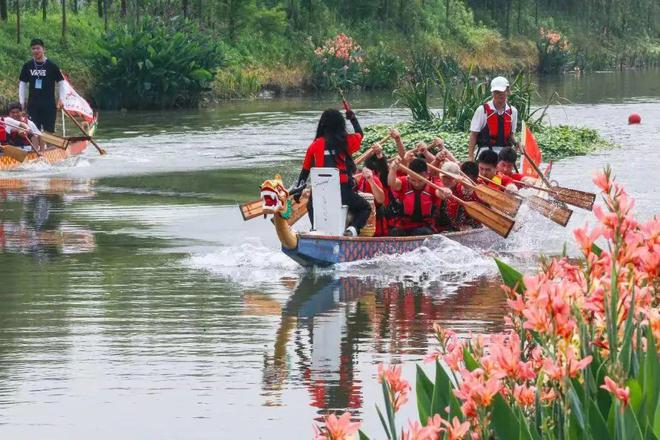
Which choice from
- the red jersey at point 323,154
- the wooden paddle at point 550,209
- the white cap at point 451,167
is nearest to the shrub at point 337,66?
the wooden paddle at point 550,209

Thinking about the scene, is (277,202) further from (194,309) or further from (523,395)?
(523,395)

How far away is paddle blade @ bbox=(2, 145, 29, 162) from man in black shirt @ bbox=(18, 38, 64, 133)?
830 mm

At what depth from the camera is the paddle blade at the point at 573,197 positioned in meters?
14.0

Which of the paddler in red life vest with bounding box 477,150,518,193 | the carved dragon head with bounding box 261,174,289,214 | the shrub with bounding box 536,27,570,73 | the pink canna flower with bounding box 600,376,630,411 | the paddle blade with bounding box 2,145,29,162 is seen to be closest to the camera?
the pink canna flower with bounding box 600,376,630,411

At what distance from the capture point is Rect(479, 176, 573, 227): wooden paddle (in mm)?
13594

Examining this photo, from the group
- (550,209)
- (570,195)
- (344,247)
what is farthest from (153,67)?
(344,247)

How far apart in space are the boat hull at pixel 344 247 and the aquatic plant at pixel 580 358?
24.6 feet

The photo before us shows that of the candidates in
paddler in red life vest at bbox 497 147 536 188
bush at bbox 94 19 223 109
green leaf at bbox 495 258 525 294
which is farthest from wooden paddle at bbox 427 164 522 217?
bush at bbox 94 19 223 109

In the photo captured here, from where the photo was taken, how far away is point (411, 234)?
42.8 ft

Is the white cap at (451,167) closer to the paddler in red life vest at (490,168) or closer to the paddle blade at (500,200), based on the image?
the paddle blade at (500,200)

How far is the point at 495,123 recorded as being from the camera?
49.6 feet

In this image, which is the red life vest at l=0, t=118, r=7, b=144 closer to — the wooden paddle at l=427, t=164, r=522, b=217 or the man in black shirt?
the man in black shirt

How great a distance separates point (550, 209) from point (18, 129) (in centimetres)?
961

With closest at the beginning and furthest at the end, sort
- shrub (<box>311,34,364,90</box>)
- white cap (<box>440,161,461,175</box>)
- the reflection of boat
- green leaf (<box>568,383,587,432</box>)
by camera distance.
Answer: green leaf (<box>568,383,587,432</box>) → white cap (<box>440,161,461,175</box>) → the reflection of boat → shrub (<box>311,34,364,90</box>)
